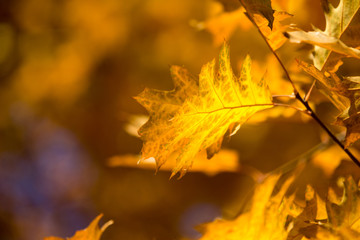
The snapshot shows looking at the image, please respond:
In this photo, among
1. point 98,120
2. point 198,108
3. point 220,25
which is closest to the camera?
point 198,108

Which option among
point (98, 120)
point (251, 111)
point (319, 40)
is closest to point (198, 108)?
point (251, 111)

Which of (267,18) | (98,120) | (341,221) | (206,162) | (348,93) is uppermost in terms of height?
(267,18)

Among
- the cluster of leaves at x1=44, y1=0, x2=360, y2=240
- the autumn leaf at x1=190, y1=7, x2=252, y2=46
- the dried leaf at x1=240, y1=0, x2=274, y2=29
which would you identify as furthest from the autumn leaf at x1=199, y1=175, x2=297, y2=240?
the autumn leaf at x1=190, y1=7, x2=252, y2=46

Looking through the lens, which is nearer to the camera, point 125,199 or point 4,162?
point 125,199

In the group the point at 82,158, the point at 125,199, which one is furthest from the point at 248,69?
the point at 82,158

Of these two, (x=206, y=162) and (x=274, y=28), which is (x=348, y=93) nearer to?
(x=274, y=28)

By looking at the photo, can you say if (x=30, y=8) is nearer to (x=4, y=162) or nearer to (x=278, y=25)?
(x=4, y=162)

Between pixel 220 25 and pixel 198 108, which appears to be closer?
pixel 198 108

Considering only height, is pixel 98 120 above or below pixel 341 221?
below
